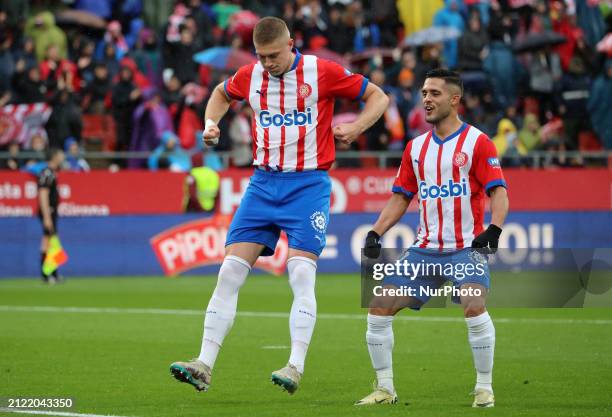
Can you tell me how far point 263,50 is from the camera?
28.3 feet

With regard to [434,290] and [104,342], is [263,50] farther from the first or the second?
[104,342]

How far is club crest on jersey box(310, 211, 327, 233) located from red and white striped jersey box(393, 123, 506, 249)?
2.14ft

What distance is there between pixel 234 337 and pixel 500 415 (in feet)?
18.3

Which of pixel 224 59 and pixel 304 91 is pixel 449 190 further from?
pixel 224 59

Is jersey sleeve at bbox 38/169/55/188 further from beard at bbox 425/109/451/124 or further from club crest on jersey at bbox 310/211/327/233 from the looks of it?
beard at bbox 425/109/451/124

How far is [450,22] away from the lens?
25750 millimetres

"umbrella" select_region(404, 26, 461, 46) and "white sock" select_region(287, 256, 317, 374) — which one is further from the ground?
"umbrella" select_region(404, 26, 461, 46)

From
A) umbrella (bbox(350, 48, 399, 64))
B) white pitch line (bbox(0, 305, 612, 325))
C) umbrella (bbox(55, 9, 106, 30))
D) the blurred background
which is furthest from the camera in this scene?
umbrella (bbox(350, 48, 399, 64))

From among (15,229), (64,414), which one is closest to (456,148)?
(64,414)

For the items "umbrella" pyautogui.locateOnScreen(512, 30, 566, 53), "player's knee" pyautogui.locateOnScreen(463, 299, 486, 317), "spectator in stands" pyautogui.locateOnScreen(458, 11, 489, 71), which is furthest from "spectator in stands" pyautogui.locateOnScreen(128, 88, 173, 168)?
"player's knee" pyautogui.locateOnScreen(463, 299, 486, 317)

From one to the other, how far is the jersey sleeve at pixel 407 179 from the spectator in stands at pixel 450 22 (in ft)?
55.1

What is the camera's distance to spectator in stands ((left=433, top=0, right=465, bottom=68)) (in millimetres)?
25750

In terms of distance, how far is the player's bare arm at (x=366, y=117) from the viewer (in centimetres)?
845

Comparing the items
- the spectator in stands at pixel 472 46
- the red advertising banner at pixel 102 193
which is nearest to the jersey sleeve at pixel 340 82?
the red advertising banner at pixel 102 193
